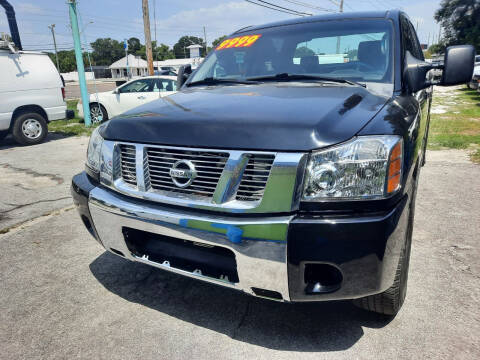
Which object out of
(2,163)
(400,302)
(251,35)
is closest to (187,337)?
(400,302)

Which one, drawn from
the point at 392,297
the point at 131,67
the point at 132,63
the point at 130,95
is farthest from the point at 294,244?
the point at 131,67

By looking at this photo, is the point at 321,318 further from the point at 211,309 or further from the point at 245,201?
the point at 245,201

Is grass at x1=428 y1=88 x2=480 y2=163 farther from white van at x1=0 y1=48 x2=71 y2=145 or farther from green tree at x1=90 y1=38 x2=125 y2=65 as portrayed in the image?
green tree at x1=90 y1=38 x2=125 y2=65

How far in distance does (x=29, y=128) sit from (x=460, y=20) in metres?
52.3

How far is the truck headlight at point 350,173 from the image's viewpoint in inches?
63.9

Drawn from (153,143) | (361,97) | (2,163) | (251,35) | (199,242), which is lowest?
(2,163)

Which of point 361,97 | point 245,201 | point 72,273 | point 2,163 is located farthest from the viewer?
point 2,163

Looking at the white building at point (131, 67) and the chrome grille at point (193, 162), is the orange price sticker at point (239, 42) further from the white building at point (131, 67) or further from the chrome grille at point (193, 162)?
the white building at point (131, 67)

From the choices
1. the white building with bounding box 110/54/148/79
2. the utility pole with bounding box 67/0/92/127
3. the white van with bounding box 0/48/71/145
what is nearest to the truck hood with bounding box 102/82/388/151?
the white van with bounding box 0/48/71/145

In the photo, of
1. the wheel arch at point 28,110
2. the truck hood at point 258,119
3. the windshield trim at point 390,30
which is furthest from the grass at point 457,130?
the wheel arch at point 28,110

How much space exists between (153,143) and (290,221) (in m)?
0.84

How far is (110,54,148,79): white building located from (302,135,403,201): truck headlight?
235ft

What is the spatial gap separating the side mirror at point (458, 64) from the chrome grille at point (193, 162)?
5.81 feet

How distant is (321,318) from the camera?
2.18 meters
